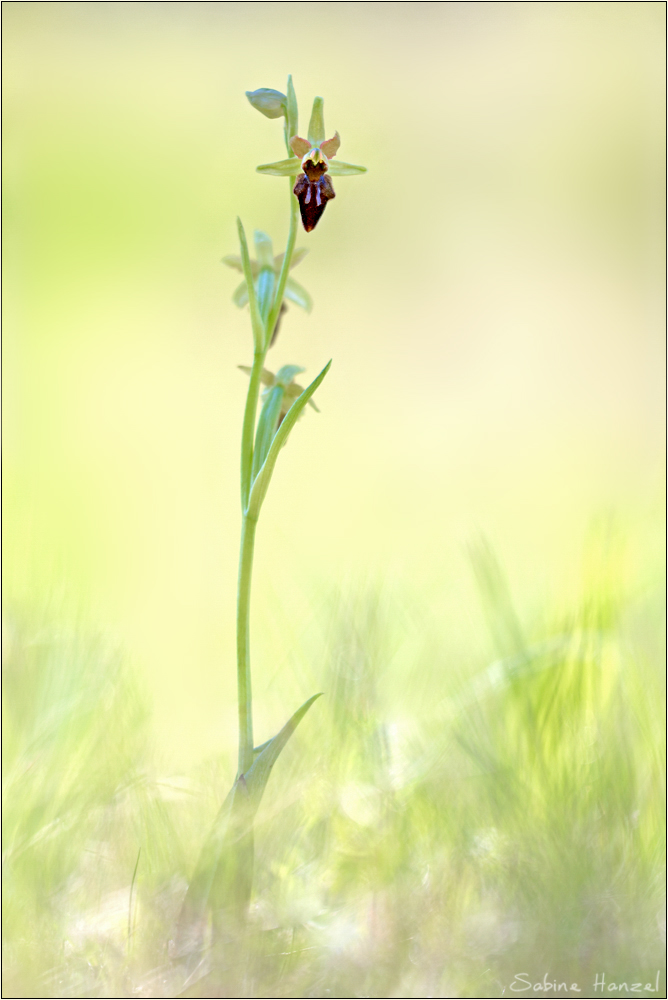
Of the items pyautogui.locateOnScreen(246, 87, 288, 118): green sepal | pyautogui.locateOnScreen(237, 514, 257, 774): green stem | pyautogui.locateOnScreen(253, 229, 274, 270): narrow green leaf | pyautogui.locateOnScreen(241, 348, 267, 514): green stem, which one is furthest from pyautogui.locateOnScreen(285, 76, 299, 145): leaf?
pyautogui.locateOnScreen(237, 514, 257, 774): green stem

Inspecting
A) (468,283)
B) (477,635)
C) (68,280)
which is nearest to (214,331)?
(68,280)

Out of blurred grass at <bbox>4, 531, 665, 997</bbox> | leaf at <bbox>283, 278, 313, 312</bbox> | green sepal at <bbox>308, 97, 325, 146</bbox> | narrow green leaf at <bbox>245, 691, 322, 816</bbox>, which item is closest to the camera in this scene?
blurred grass at <bbox>4, 531, 665, 997</bbox>

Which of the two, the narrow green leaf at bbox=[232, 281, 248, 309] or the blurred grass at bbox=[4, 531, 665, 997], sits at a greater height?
the narrow green leaf at bbox=[232, 281, 248, 309]

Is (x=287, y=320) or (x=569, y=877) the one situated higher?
(x=287, y=320)

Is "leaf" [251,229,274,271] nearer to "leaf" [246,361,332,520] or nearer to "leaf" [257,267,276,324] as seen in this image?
"leaf" [257,267,276,324]

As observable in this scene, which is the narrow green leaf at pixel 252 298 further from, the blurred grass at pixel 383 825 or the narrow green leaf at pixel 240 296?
the blurred grass at pixel 383 825

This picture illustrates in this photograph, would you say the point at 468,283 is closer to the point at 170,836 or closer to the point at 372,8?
the point at 372,8
